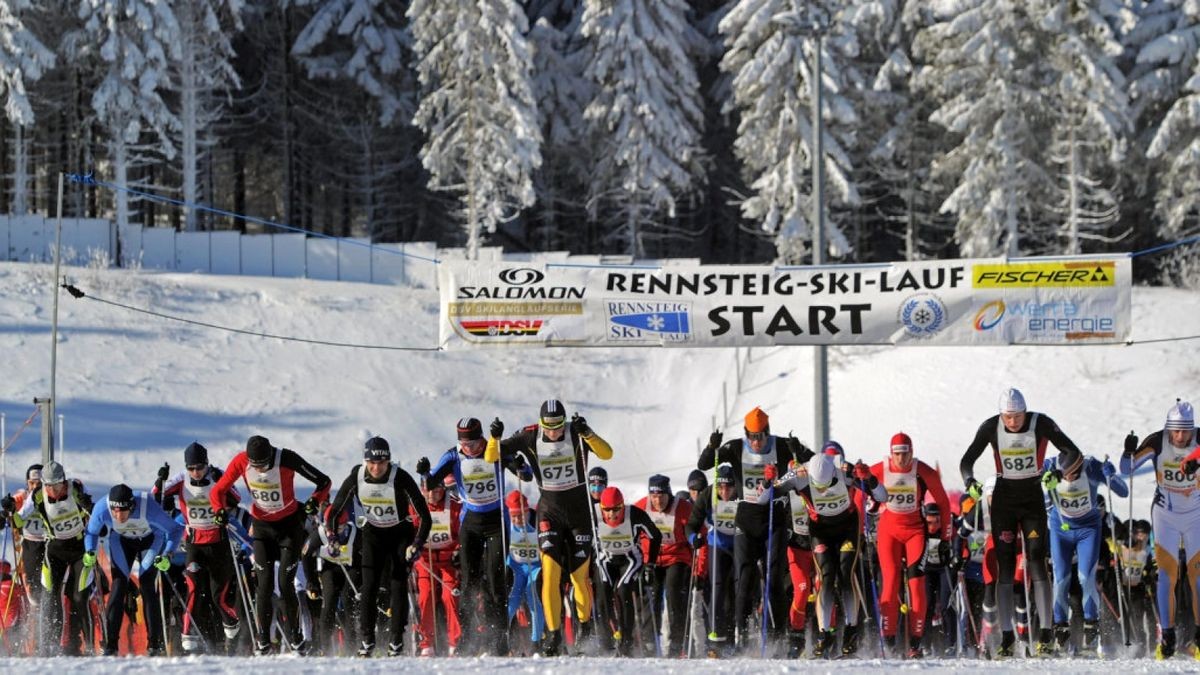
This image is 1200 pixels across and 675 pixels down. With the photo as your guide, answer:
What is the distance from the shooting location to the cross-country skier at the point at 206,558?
10.6 meters

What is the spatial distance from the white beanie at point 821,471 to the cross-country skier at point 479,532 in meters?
2.27

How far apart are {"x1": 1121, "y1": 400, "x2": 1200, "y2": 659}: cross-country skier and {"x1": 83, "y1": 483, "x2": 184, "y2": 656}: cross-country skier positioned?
25.1ft

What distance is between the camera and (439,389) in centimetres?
2555

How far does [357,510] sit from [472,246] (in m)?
A: 23.3

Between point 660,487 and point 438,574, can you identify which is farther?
point 660,487

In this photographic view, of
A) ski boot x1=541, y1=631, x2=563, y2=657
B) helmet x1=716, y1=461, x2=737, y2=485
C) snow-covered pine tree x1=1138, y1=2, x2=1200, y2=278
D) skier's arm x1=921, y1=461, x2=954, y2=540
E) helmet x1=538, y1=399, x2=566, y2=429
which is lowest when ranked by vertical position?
ski boot x1=541, y1=631, x2=563, y2=657

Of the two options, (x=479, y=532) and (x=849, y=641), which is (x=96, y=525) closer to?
(x=479, y=532)

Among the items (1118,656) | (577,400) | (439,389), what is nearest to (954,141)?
(577,400)

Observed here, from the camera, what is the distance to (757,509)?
10828 millimetres

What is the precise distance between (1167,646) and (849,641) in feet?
7.70

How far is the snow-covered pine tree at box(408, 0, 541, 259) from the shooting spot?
3241 cm

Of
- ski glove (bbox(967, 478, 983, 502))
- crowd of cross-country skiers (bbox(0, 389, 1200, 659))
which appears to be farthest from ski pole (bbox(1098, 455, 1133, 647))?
ski glove (bbox(967, 478, 983, 502))

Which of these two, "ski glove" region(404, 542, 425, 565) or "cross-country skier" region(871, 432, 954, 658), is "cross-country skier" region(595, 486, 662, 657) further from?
"cross-country skier" region(871, 432, 954, 658)

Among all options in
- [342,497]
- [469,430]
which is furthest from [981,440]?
[342,497]
